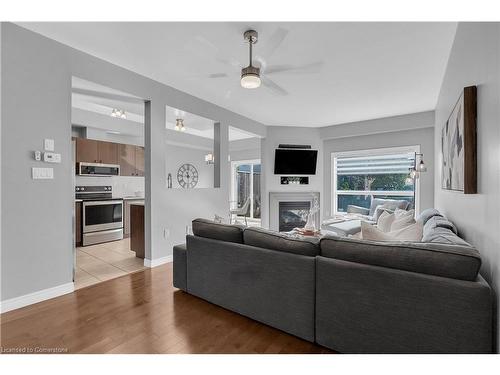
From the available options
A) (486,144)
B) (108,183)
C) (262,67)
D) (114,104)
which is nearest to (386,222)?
(486,144)

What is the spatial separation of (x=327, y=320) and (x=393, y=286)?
47 centimetres

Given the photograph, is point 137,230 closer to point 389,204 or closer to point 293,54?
point 293,54

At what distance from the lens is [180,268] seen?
2596 mm

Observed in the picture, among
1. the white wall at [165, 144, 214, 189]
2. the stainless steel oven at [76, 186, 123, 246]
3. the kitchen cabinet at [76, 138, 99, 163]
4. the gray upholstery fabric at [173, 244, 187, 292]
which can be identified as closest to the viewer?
the gray upholstery fabric at [173, 244, 187, 292]

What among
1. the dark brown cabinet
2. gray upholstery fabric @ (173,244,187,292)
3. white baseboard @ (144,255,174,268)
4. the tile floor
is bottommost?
the tile floor

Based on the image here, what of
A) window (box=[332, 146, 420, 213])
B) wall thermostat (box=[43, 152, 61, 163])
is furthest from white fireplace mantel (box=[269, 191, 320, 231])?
wall thermostat (box=[43, 152, 61, 163])

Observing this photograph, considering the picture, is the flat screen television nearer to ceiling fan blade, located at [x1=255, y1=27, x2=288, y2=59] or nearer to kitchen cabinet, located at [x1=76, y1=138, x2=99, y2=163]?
ceiling fan blade, located at [x1=255, y1=27, x2=288, y2=59]

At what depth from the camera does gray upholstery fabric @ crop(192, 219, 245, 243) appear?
2.19 m

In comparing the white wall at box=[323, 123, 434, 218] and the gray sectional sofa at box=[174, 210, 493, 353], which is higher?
the white wall at box=[323, 123, 434, 218]

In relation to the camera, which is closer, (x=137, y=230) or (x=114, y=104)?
(x=137, y=230)

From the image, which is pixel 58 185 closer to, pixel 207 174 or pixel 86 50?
pixel 86 50

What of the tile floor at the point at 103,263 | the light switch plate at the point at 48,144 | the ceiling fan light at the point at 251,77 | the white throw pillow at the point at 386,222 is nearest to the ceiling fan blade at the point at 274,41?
the ceiling fan light at the point at 251,77

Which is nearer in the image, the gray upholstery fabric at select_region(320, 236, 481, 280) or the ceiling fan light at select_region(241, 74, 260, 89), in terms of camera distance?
the gray upholstery fabric at select_region(320, 236, 481, 280)

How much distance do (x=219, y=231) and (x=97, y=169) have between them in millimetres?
3882
